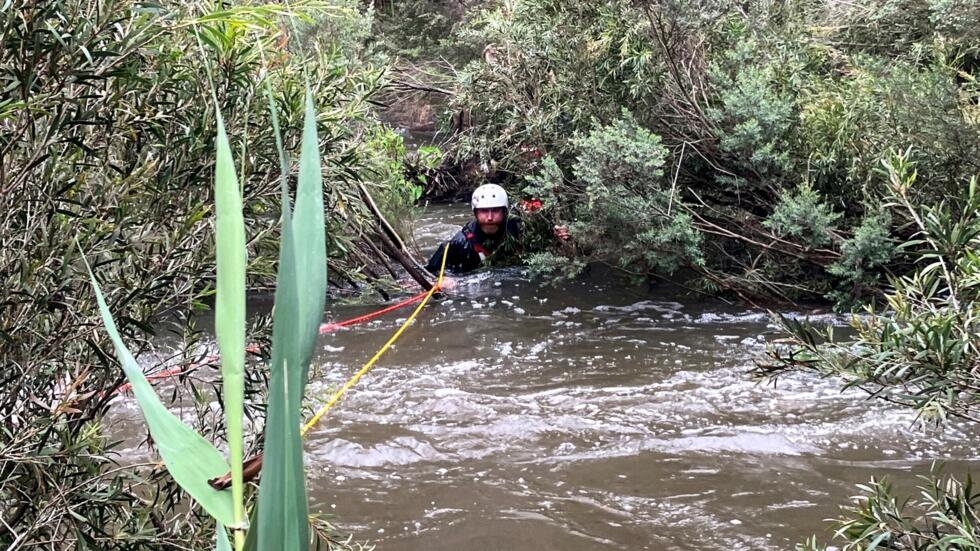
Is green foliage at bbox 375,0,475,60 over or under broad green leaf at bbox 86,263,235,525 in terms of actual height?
over

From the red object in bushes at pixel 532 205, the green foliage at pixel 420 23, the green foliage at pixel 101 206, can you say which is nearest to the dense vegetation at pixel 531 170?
the green foliage at pixel 101 206

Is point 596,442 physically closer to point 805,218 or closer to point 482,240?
point 805,218

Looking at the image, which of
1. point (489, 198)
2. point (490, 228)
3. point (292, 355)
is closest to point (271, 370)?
point (292, 355)

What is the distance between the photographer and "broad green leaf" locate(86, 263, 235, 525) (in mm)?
564

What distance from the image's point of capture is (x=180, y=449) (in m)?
0.58

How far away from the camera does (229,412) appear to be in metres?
0.52

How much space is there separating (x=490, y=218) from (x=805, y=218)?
3243 millimetres

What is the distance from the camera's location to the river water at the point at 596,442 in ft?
13.5

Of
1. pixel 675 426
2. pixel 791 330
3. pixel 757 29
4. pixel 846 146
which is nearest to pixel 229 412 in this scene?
pixel 791 330

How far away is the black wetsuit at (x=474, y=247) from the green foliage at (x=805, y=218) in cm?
304

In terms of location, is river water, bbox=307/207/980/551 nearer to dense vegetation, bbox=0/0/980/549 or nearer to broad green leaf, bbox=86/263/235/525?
dense vegetation, bbox=0/0/980/549

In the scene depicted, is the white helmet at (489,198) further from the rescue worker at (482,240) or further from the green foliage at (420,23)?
the green foliage at (420,23)

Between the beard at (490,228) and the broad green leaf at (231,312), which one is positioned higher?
the broad green leaf at (231,312)

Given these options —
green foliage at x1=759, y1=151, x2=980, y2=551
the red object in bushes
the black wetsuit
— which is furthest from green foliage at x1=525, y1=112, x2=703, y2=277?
green foliage at x1=759, y1=151, x2=980, y2=551
